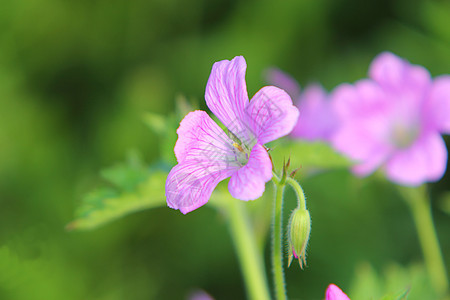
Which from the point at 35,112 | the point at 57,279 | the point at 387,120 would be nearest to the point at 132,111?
the point at 35,112

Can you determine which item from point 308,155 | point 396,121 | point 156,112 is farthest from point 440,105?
point 156,112

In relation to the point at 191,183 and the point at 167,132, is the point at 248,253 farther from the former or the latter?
the point at 191,183

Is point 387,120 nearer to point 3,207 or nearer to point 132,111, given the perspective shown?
point 132,111

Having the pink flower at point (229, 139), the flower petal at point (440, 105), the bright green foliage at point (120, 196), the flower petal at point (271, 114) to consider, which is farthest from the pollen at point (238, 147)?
the flower petal at point (440, 105)

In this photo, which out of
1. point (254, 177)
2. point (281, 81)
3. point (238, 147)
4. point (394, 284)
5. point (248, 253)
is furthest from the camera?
point (281, 81)

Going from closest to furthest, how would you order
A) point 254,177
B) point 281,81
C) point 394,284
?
point 254,177 → point 394,284 → point 281,81

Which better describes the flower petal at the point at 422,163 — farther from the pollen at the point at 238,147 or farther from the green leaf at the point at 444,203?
the pollen at the point at 238,147
